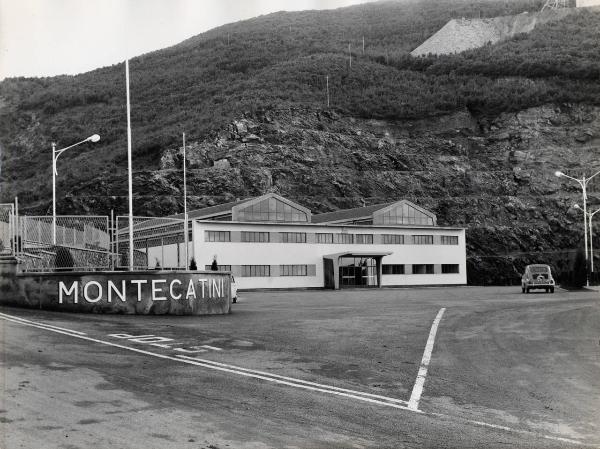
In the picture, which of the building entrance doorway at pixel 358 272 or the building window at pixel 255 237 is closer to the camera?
the building window at pixel 255 237

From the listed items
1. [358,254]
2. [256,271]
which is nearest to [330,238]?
[358,254]

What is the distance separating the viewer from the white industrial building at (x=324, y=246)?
57.4 meters

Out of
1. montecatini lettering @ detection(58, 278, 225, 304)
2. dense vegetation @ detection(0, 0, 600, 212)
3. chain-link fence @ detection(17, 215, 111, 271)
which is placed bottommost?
montecatini lettering @ detection(58, 278, 225, 304)

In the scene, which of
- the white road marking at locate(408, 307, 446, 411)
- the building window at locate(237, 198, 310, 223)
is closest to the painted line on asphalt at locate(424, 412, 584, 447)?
the white road marking at locate(408, 307, 446, 411)

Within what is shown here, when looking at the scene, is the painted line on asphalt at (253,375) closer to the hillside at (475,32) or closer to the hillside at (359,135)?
the hillside at (359,135)

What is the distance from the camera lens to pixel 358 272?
6444cm

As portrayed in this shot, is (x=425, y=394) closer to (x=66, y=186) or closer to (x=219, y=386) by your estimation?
(x=219, y=386)

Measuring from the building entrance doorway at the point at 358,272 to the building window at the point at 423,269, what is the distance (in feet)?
17.7

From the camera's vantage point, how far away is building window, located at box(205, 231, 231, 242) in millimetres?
55881

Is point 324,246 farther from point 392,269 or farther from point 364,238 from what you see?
point 392,269

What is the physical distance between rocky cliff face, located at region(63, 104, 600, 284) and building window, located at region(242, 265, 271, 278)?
2244cm

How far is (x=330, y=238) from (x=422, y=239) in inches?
428

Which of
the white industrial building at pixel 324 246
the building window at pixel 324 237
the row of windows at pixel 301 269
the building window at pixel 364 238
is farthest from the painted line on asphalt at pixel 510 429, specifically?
the building window at pixel 364 238

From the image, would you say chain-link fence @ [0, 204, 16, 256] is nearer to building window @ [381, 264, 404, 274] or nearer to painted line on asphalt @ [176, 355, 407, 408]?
painted line on asphalt @ [176, 355, 407, 408]
